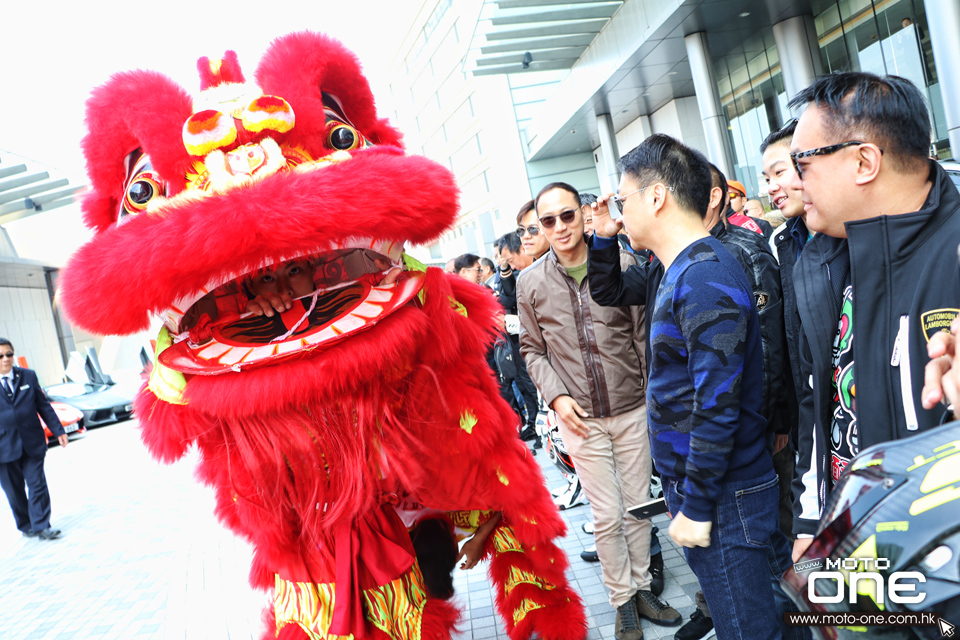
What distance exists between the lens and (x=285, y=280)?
6.52 feet

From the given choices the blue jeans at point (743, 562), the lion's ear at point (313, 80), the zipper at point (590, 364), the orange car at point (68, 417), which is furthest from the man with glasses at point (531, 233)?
the orange car at point (68, 417)

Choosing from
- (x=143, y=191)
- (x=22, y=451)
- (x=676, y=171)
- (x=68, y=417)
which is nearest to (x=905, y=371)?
(x=676, y=171)

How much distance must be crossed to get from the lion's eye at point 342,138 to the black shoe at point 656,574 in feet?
7.68

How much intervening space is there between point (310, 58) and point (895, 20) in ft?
33.5

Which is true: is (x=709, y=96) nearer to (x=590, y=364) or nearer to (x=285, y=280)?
(x=590, y=364)

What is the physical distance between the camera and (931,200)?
51.4 inches

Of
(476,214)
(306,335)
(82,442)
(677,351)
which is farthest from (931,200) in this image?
(476,214)

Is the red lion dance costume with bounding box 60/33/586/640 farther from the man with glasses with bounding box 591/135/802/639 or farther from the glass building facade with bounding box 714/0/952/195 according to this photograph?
the glass building facade with bounding box 714/0/952/195

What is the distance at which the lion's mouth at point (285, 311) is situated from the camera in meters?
1.73

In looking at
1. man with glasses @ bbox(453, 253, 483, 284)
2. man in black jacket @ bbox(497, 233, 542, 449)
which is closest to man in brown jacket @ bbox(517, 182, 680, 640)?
man in black jacket @ bbox(497, 233, 542, 449)

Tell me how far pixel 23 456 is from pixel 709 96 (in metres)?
10.5

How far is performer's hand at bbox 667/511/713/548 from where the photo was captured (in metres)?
1.64

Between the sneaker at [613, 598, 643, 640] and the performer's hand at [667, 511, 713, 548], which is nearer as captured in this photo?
the performer's hand at [667, 511, 713, 548]

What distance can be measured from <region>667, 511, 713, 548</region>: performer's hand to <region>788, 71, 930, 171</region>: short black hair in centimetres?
96
